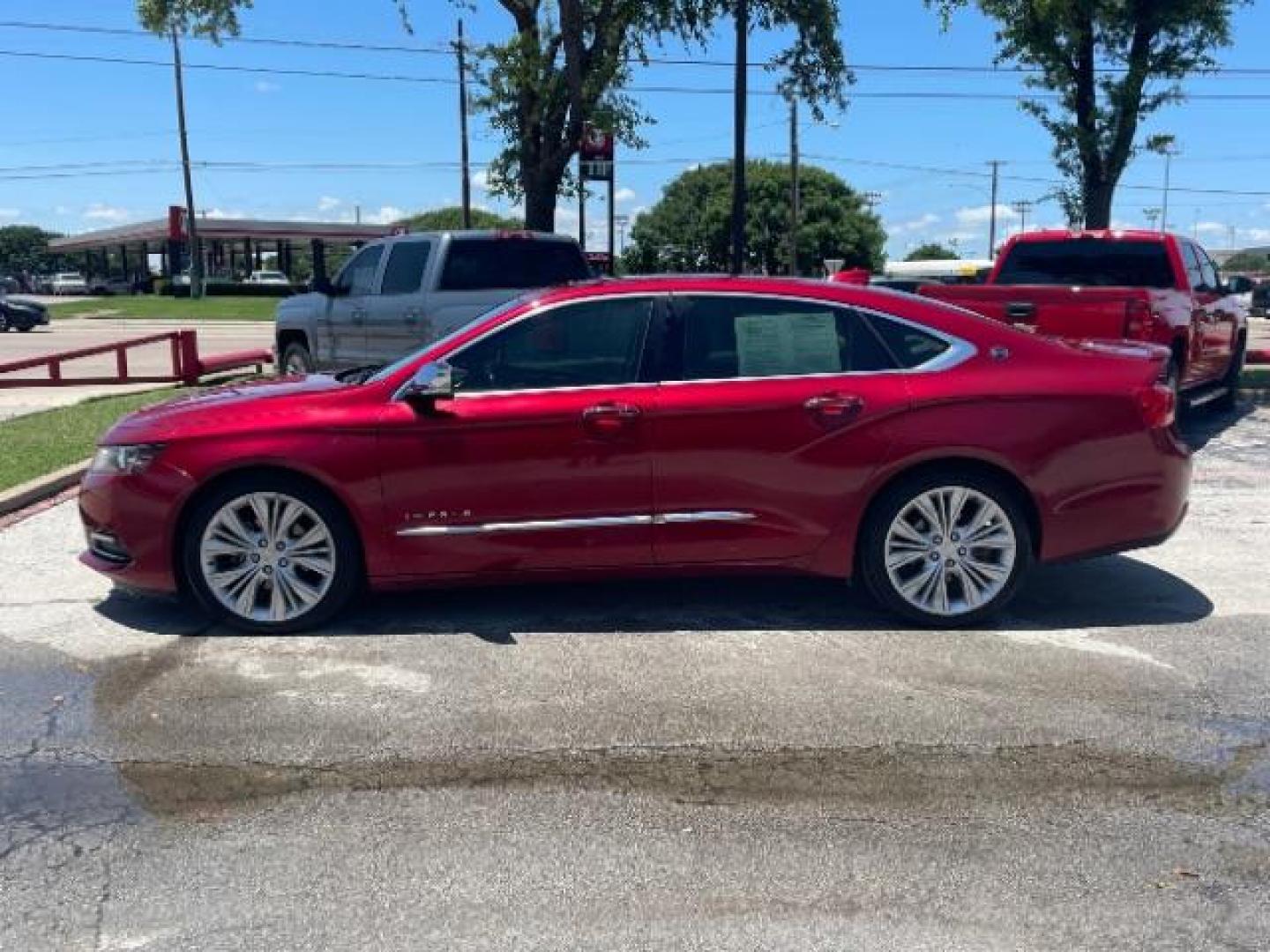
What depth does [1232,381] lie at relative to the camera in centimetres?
1244

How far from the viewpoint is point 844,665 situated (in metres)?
5.03

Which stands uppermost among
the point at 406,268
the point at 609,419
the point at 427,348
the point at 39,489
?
the point at 406,268

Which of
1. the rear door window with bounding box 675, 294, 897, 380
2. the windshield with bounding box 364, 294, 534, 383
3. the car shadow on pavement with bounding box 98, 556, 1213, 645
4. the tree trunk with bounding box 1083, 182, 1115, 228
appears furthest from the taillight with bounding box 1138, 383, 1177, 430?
the tree trunk with bounding box 1083, 182, 1115, 228

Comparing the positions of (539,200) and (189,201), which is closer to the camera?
(539,200)

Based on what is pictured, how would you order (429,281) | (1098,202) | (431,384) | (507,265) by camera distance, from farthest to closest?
(1098,202) < (507,265) < (429,281) < (431,384)

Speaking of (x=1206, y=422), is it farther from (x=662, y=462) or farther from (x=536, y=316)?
(x=536, y=316)

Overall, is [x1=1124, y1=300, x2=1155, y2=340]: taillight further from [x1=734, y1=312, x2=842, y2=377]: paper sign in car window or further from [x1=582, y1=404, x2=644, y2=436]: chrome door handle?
[x1=582, y1=404, x2=644, y2=436]: chrome door handle

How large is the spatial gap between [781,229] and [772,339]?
72.9 metres

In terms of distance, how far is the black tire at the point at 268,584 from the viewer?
209 inches

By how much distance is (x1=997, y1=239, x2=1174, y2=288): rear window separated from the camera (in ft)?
35.3

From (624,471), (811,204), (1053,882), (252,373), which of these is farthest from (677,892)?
(811,204)

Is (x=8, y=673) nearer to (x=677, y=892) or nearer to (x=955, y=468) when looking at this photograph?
(x=677, y=892)

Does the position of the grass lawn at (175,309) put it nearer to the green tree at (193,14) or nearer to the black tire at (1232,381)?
the green tree at (193,14)


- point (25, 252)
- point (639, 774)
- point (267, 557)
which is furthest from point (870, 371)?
point (25, 252)
